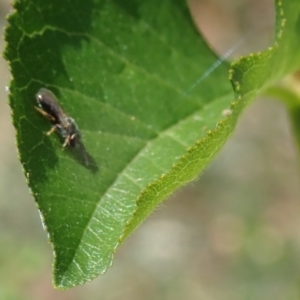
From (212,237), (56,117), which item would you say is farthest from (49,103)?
(212,237)

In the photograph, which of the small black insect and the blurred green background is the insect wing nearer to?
the small black insect

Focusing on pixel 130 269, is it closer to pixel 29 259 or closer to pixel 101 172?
pixel 29 259

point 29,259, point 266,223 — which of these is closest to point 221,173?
point 266,223

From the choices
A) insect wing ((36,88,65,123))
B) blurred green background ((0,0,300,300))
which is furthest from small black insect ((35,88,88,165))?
blurred green background ((0,0,300,300))

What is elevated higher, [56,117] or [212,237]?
[56,117]

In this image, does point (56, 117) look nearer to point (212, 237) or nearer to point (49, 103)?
point (49, 103)

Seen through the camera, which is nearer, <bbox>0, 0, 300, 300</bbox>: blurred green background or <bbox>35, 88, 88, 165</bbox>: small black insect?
<bbox>35, 88, 88, 165</bbox>: small black insect
